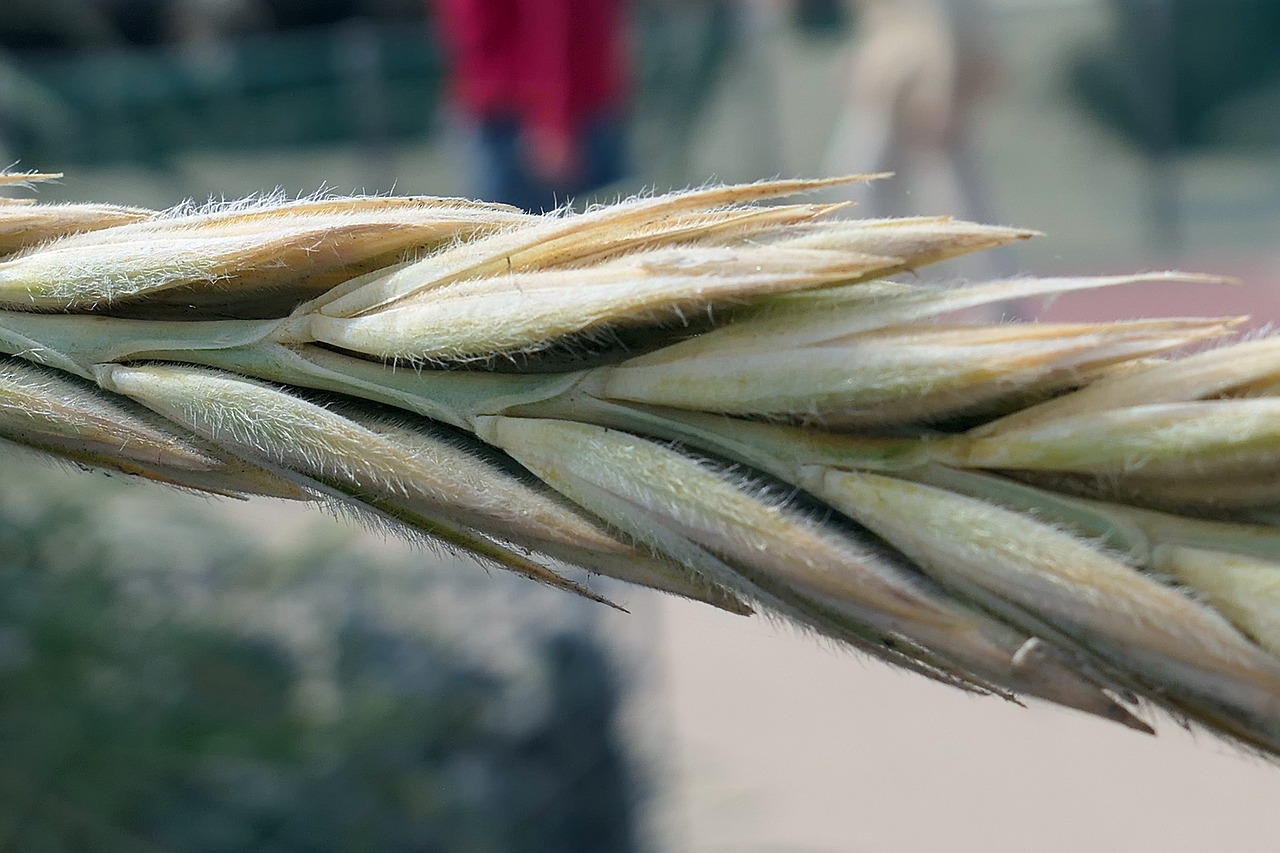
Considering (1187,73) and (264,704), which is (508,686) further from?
(1187,73)

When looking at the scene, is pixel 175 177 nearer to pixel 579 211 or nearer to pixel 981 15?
pixel 981 15

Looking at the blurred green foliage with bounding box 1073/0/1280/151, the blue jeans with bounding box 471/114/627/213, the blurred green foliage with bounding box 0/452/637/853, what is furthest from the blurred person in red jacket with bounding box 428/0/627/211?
the blurred green foliage with bounding box 1073/0/1280/151

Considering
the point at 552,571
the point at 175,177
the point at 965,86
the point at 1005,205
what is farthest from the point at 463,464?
the point at 1005,205

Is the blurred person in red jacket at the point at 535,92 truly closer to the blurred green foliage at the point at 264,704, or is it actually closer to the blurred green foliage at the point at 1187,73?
the blurred green foliage at the point at 264,704

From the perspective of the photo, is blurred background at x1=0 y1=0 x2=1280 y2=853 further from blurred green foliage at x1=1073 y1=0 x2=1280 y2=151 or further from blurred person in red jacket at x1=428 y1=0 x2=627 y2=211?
blurred green foliage at x1=1073 y1=0 x2=1280 y2=151

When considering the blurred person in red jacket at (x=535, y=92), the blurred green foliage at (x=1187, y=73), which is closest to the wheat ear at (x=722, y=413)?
the blurred person in red jacket at (x=535, y=92)

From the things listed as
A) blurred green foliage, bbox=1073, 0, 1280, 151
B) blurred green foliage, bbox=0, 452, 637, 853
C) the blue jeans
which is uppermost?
blurred green foliage, bbox=1073, 0, 1280, 151

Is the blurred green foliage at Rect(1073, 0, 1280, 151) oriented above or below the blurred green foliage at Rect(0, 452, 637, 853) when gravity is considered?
above
